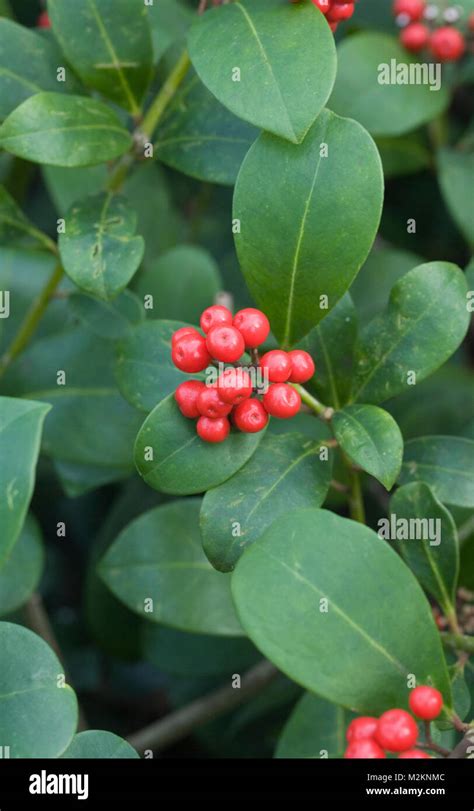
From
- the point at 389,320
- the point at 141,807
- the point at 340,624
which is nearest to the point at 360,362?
the point at 389,320

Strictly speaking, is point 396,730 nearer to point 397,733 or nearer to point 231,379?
point 397,733

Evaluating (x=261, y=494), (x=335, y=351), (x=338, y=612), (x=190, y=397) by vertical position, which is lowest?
(x=338, y=612)

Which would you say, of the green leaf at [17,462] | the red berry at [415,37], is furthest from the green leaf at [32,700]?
the red berry at [415,37]

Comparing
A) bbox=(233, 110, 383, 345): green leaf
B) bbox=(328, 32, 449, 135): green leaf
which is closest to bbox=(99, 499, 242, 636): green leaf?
bbox=(233, 110, 383, 345): green leaf

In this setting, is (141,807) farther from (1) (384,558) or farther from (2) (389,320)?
(2) (389,320)

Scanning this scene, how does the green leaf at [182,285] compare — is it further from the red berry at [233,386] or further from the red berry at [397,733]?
the red berry at [397,733]

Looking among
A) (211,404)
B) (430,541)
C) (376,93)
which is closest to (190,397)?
(211,404)
